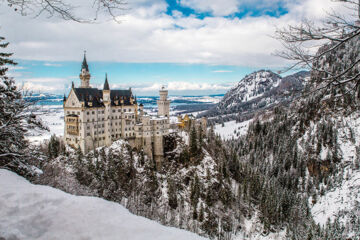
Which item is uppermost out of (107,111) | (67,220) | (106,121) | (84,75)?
(84,75)

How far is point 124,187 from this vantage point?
60.8 m

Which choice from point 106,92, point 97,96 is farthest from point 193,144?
point 97,96

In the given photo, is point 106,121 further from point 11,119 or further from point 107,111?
point 11,119

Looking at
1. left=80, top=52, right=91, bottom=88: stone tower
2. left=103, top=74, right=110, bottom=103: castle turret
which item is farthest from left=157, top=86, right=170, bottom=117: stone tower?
left=80, top=52, right=91, bottom=88: stone tower

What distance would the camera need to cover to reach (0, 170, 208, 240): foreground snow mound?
779cm

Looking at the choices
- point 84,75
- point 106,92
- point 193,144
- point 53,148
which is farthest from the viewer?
point 193,144

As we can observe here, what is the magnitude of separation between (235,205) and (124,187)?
40265 mm

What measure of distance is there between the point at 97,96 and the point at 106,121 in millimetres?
7722

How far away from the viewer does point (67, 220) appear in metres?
8.47

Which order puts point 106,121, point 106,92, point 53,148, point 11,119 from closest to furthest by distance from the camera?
point 11,119 < point 53,148 < point 106,121 < point 106,92

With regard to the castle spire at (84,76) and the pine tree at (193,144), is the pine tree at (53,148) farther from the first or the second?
the pine tree at (193,144)

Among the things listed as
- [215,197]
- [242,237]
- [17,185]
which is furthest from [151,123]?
[17,185]

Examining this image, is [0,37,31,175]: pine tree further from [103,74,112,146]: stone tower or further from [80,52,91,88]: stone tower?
[80,52,91,88]: stone tower

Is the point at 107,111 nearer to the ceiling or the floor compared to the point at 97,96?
nearer to the floor
